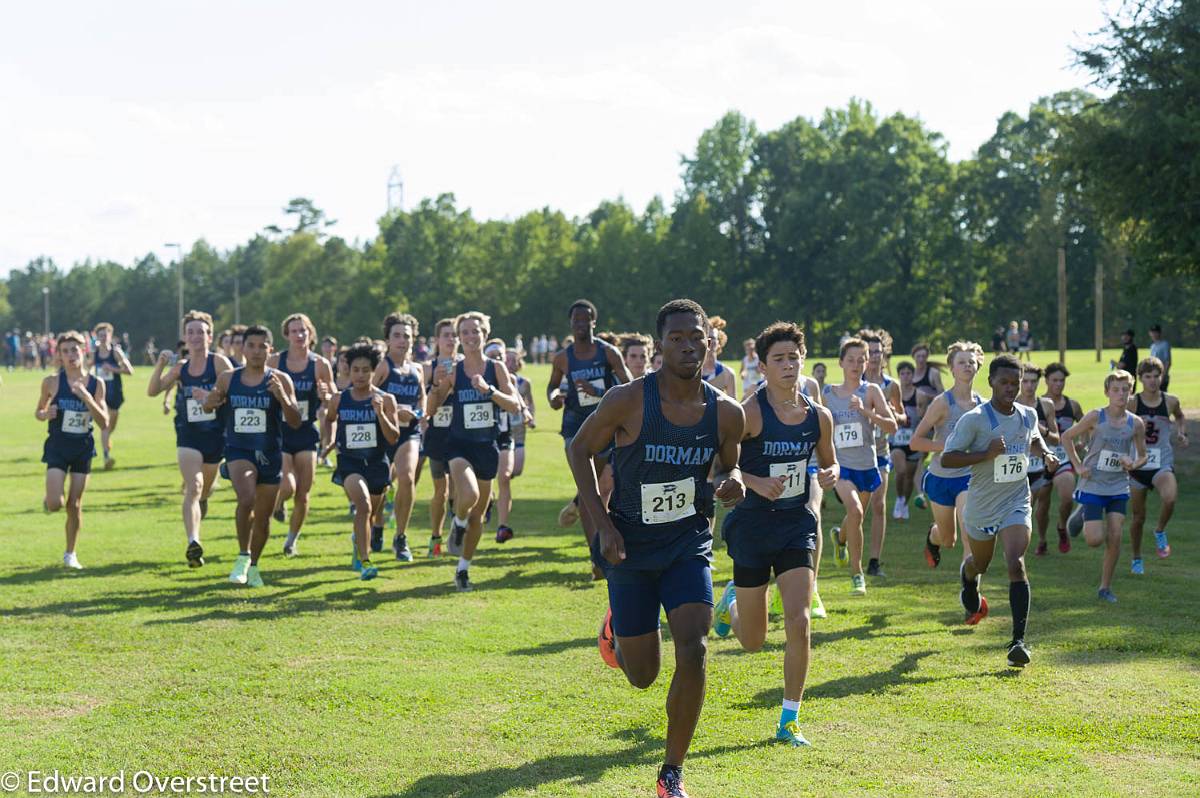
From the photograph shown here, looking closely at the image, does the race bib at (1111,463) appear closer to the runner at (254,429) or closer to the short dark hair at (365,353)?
the short dark hair at (365,353)

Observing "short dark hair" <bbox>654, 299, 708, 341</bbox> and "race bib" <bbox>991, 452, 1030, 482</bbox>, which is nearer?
"short dark hair" <bbox>654, 299, 708, 341</bbox>

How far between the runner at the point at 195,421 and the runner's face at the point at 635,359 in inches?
144

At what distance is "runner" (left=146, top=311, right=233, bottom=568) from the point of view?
12398 millimetres

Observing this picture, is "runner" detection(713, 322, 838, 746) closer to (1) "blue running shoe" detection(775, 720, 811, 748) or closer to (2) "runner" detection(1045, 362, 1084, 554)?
(1) "blue running shoe" detection(775, 720, 811, 748)

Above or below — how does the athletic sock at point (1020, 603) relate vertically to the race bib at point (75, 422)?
below

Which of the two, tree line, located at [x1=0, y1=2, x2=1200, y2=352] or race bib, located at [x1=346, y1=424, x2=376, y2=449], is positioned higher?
tree line, located at [x1=0, y1=2, x2=1200, y2=352]

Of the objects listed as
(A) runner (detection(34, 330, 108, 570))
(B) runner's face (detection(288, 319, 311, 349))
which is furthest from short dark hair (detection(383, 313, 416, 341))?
(A) runner (detection(34, 330, 108, 570))

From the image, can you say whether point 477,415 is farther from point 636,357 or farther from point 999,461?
point 999,461

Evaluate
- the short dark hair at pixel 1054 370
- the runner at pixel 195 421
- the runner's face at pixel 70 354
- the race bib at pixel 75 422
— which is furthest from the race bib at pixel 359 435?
the short dark hair at pixel 1054 370

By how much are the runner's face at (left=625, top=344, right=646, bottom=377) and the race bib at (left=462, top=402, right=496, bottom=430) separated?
4.89 ft

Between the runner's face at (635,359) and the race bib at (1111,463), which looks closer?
the race bib at (1111,463)

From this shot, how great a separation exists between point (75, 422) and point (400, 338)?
122 inches

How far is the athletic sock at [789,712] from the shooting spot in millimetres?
6859

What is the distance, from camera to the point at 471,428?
11.9m
